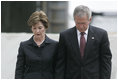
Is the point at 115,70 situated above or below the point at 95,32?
below

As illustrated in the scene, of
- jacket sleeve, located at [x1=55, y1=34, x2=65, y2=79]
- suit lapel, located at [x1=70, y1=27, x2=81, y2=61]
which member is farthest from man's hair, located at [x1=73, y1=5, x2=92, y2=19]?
jacket sleeve, located at [x1=55, y1=34, x2=65, y2=79]

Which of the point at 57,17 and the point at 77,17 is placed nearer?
the point at 77,17

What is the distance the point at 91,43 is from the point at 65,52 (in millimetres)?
289

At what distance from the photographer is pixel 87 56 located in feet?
12.0

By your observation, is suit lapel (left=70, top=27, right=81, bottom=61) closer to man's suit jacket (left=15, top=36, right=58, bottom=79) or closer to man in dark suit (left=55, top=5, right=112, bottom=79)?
man in dark suit (left=55, top=5, right=112, bottom=79)

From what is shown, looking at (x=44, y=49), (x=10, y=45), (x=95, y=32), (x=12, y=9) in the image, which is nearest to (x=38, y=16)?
(x=44, y=49)

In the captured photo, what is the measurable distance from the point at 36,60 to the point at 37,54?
7 cm

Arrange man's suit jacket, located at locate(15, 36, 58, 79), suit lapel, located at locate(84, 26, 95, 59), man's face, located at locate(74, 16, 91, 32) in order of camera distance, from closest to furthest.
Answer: man's face, located at locate(74, 16, 91, 32), suit lapel, located at locate(84, 26, 95, 59), man's suit jacket, located at locate(15, 36, 58, 79)

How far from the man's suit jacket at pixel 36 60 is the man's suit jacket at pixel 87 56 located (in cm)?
12

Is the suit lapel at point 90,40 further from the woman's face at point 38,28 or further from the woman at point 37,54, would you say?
the woman's face at point 38,28

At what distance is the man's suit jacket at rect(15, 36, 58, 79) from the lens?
380 cm

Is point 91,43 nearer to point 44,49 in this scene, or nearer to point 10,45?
point 44,49

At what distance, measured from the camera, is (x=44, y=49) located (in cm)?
385

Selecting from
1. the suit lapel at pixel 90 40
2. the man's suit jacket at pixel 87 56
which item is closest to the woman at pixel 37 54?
the man's suit jacket at pixel 87 56
